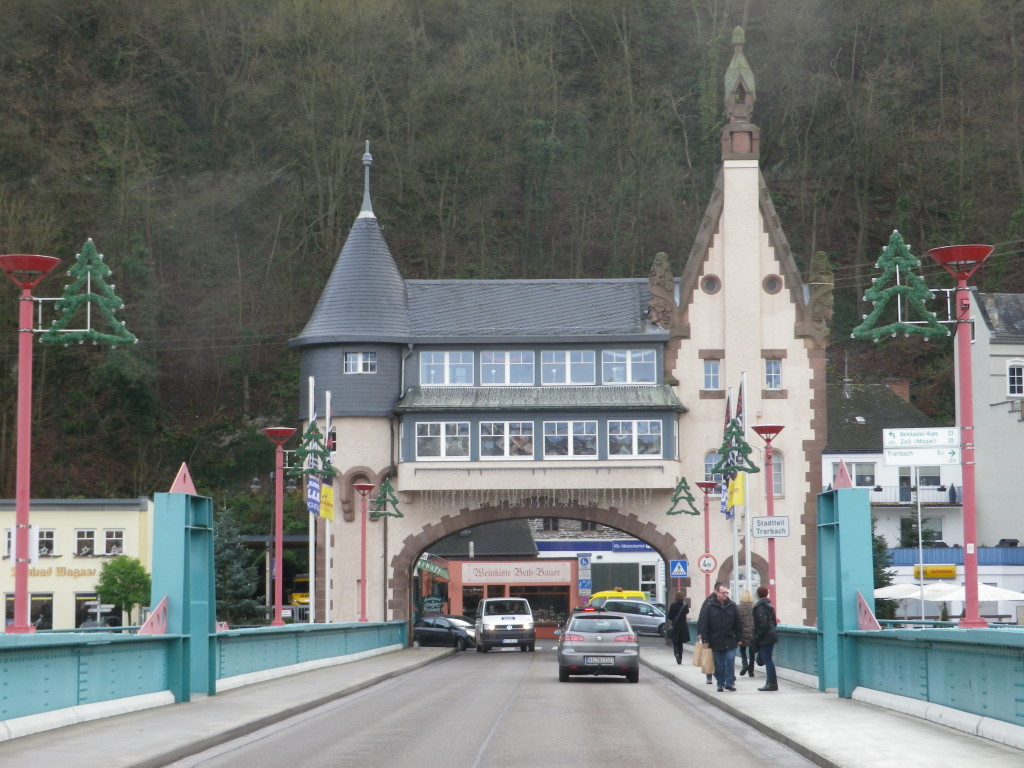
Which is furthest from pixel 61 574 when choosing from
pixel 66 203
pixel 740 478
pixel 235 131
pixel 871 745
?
→ pixel 871 745

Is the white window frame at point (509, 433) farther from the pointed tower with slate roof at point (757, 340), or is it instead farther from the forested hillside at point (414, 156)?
the forested hillside at point (414, 156)

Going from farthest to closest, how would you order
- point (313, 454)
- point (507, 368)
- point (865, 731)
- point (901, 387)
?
point (901, 387)
point (507, 368)
point (313, 454)
point (865, 731)

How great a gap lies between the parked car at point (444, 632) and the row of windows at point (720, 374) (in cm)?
1283

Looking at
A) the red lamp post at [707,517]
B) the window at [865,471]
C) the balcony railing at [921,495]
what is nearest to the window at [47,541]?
the red lamp post at [707,517]

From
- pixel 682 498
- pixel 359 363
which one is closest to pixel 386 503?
pixel 359 363

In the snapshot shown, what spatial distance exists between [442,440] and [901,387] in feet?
92.9

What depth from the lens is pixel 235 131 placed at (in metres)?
72.9

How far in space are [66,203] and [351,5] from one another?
647 inches

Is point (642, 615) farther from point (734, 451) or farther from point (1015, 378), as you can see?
point (734, 451)

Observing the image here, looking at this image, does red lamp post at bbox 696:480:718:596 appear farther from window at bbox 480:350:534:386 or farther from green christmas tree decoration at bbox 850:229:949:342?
green christmas tree decoration at bbox 850:229:949:342

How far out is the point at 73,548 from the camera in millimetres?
64500

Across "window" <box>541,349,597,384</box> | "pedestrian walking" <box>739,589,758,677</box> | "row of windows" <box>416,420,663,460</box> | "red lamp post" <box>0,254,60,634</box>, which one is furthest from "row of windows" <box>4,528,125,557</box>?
"red lamp post" <box>0,254,60,634</box>

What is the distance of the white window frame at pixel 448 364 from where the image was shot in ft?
189

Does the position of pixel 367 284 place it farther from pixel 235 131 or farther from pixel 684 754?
pixel 684 754
